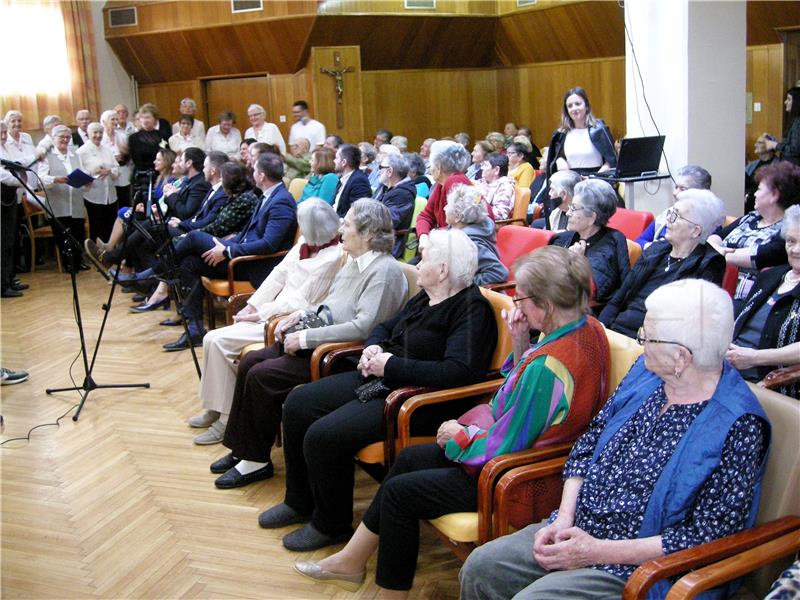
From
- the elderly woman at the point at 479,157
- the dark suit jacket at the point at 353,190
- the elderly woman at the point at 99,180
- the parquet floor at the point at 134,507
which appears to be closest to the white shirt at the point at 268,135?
the elderly woman at the point at 99,180

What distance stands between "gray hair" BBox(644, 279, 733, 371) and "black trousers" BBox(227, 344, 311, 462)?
5.71ft

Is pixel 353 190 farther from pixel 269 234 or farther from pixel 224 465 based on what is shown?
pixel 224 465

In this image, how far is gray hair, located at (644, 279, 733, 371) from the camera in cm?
196

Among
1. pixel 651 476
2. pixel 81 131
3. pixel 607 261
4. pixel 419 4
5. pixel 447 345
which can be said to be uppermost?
pixel 419 4

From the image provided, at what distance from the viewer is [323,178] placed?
20.0ft

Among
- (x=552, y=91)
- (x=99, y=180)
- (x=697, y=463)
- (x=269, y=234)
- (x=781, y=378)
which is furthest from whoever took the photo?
(x=552, y=91)

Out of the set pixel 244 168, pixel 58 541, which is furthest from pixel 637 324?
pixel 244 168

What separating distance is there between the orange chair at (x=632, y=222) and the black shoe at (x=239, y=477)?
6.92 ft

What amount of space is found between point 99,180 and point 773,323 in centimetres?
721

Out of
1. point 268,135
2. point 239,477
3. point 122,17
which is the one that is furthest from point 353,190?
point 122,17

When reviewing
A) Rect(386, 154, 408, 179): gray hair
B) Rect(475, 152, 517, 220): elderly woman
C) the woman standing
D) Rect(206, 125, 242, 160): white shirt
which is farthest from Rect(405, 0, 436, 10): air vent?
Rect(386, 154, 408, 179): gray hair

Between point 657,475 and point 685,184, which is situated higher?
point 685,184

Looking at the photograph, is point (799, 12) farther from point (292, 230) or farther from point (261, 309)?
point (261, 309)

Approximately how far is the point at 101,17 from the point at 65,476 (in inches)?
360
